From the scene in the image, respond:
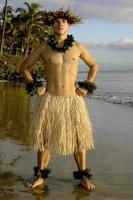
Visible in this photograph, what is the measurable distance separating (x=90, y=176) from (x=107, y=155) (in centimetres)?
170

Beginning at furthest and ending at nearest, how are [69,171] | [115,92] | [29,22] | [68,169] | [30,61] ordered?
[29,22] < [115,92] < [68,169] < [69,171] < [30,61]

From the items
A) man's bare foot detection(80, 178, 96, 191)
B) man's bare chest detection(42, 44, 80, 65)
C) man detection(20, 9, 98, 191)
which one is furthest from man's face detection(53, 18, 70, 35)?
man's bare foot detection(80, 178, 96, 191)

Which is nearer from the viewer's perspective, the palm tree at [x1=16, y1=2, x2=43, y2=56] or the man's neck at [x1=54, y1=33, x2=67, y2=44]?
the man's neck at [x1=54, y1=33, x2=67, y2=44]

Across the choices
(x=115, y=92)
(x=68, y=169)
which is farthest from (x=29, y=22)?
(x=68, y=169)

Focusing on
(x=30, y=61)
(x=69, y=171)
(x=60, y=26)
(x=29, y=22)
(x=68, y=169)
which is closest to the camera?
(x=60, y=26)

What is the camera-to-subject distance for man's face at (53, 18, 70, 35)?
5.33 meters

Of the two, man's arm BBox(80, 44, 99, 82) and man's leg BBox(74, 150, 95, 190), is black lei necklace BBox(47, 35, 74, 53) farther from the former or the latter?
man's leg BBox(74, 150, 95, 190)

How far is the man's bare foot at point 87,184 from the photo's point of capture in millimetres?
5379

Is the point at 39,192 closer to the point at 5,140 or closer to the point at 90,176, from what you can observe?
the point at 90,176

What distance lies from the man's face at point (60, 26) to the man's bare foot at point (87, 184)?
5.30 ft

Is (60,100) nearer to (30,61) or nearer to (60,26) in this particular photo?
(30,61)

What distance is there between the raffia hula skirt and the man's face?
27.0 inches

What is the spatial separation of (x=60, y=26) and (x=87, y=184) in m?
1.72

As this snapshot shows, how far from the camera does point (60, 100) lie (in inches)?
213
